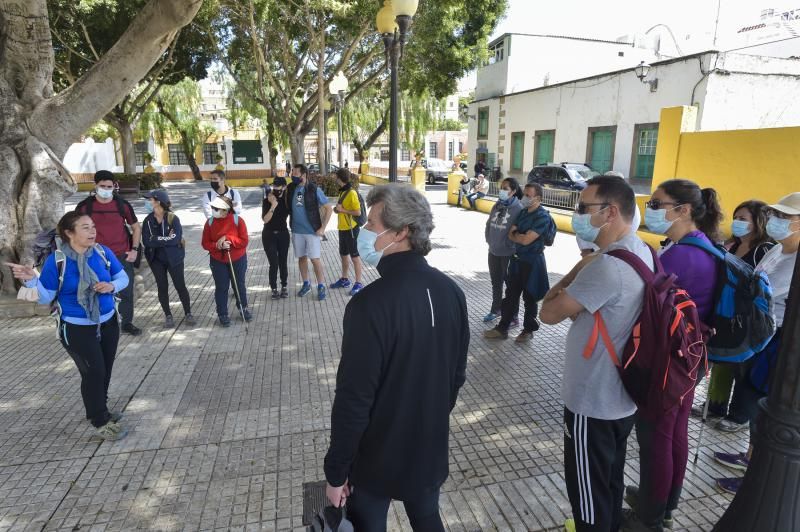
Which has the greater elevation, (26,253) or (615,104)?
(615,104)

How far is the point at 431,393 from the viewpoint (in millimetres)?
1811

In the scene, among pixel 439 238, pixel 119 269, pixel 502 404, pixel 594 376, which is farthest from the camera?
pixel 439 238

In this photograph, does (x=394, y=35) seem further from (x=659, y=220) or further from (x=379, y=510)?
(x=379, y=510)

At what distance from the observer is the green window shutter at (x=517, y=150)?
957 inches

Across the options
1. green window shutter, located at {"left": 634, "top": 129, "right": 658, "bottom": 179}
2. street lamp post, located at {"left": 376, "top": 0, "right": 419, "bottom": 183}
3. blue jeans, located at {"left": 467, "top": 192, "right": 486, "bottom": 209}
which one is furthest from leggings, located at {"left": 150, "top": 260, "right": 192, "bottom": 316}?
green window shutter, located at {"left": 634, "top": 129, "right": 658, "bottom": 179}

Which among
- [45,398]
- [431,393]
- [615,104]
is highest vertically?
[615,104]

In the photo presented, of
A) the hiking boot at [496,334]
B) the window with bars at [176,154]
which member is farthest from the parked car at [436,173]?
the hiking boot at [496,334]

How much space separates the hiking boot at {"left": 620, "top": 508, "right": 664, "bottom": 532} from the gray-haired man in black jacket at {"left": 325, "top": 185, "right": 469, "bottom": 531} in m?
1.27

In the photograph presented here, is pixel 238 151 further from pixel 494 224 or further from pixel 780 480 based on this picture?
pixel 780 480

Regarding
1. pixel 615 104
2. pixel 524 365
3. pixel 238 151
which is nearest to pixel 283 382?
pixel 524 365

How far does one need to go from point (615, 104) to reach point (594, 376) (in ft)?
64.1

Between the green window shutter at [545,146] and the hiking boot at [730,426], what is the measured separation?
2029 centimetres

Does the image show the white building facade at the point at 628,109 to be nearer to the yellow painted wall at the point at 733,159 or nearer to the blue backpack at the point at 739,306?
the yellow painted wall at the point at 733,159

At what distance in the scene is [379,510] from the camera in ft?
6.14
